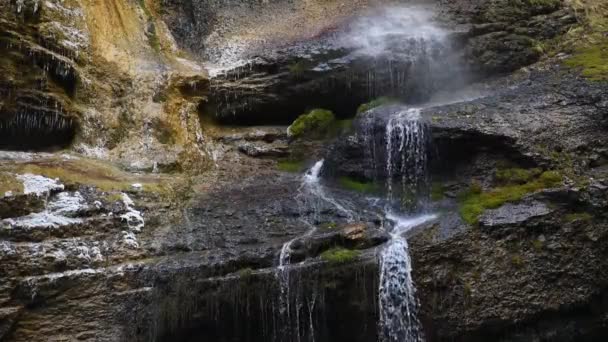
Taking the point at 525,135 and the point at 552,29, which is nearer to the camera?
the point at 525,135

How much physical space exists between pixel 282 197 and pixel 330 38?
197 inches

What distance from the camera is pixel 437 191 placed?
10.5 m

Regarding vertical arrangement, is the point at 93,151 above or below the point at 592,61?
below

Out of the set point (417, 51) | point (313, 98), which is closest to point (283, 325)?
point (313, 98)

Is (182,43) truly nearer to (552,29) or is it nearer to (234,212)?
(234,212)

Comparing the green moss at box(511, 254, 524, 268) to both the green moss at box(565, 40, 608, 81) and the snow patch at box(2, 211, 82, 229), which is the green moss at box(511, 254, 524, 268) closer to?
the green moss at box(565, 40, 608, 81)

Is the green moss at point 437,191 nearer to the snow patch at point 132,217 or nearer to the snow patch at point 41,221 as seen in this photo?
the snow patch at point 132,217

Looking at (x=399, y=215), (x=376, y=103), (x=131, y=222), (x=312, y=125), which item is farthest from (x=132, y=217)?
(x=376, y=103)

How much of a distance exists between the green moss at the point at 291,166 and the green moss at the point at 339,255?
391 centimetres

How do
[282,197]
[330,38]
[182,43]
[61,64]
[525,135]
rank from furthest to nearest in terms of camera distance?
[182,43], [330,38], [61,64], [282,197], [525,135]

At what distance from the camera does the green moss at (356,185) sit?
11.2 metres

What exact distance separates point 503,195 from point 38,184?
22.8 ft

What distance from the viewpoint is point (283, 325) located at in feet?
28.9

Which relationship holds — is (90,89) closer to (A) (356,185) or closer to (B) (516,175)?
(A) (356,185)
